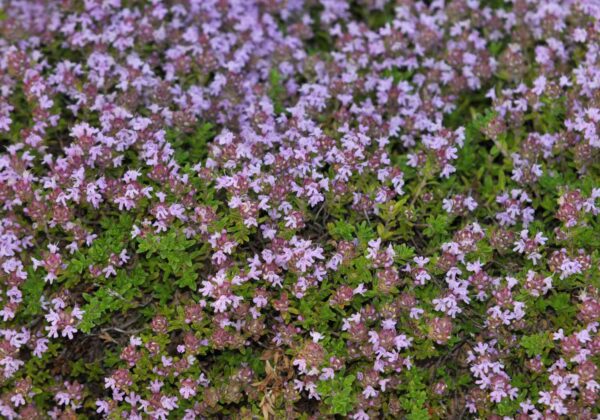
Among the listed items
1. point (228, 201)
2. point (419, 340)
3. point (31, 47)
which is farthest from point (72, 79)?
point (419, 340)

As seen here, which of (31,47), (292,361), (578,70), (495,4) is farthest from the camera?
(495,4)

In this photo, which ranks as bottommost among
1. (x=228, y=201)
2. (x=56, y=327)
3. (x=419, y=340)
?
(x=56, y=327)

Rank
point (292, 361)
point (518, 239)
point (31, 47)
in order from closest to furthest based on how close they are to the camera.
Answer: point (292, 361)
point (518, 239)
point (31, 47)

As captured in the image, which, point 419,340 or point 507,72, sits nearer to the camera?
point 419,340

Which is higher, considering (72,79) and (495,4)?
(495,4)

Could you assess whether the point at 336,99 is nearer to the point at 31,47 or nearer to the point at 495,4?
the point at 495,4

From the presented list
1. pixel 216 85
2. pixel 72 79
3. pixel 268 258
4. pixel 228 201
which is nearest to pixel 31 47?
pixel 72 79
